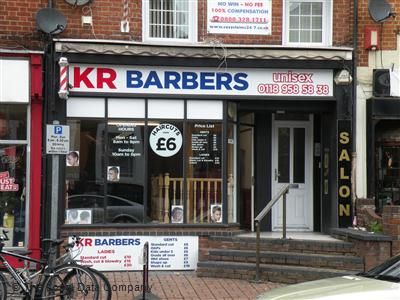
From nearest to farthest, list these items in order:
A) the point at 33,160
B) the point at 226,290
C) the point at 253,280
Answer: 1. the point at 226,290
2. the point at 253,280
3. the point at 33,160

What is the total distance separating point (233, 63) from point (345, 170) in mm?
2813

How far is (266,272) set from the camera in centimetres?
981

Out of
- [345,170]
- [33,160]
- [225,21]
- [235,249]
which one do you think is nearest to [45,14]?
[33,160]

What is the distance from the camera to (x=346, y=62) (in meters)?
10.8

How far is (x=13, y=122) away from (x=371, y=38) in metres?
6.62

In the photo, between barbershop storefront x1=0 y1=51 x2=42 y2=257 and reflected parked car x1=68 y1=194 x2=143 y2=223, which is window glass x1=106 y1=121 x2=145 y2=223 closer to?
reflected parked car x1=68 y1=194 x2=143 y2=223

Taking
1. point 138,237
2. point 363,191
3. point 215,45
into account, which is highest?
Result: point 215,45

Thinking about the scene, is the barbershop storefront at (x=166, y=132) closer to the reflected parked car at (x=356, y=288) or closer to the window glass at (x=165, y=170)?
the window glass at (x=165, y=170)

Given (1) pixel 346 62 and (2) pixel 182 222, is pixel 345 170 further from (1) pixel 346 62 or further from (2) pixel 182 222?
(2) pixel 182 222

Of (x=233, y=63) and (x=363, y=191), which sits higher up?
(x=233, y=63)

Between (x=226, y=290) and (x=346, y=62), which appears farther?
(x=346, y=62)

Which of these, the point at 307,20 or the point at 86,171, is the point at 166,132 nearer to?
the point at 86,171

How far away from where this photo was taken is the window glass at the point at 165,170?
35.2 feet

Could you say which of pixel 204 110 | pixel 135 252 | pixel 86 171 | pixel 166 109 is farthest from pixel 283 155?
pixel 86 171
